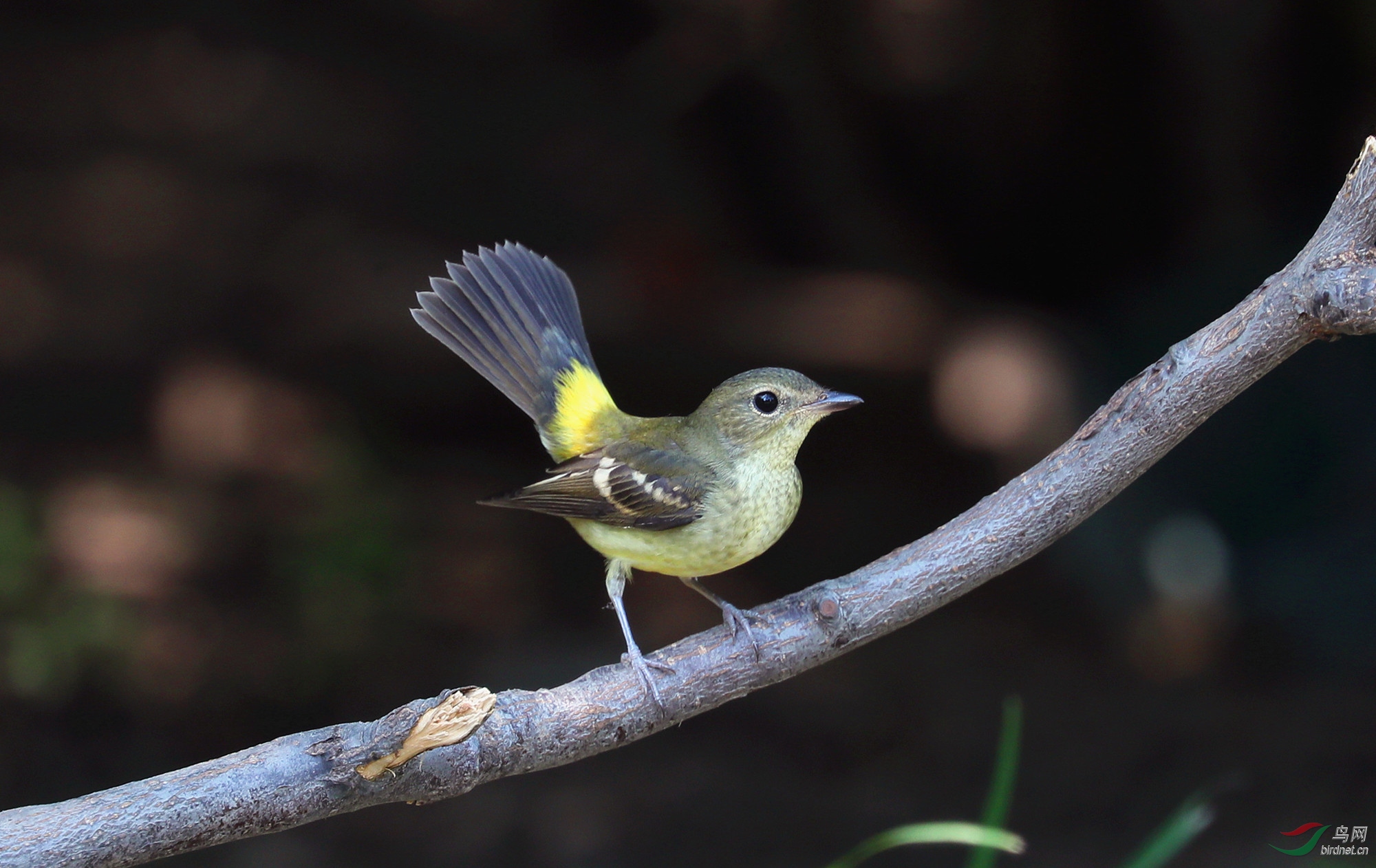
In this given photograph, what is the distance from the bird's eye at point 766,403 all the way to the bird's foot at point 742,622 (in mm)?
626

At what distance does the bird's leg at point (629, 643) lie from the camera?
2.43m

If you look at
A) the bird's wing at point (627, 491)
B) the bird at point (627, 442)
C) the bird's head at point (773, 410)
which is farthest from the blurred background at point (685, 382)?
the bird's head at point (773, 410)

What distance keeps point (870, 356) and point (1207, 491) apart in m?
1.63

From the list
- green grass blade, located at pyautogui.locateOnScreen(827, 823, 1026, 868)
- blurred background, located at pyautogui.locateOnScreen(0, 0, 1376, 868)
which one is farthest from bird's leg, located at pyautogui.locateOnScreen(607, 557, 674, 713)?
blurred background, located at pyautogui.locateOnScreen(0, 0, 1376, 868)

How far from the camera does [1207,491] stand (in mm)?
5047

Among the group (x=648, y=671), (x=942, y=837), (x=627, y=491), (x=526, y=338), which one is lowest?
(x=942, y=837)

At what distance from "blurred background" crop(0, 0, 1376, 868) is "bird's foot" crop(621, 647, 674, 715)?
2.14 metres

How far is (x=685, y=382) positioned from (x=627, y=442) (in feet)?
7.86

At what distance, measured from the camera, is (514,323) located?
3.37 m

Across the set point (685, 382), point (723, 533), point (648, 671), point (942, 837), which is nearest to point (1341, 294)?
point (942, 837)

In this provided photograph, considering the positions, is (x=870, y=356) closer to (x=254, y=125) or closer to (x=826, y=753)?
(x=826, y=753)

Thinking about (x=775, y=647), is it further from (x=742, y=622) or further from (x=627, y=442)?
(x=627, y=442)

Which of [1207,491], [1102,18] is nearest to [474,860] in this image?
[1207,491]

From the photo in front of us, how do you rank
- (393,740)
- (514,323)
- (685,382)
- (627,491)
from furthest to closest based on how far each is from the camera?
(685,382) → (514,323) → (627,491) → (393,740)
